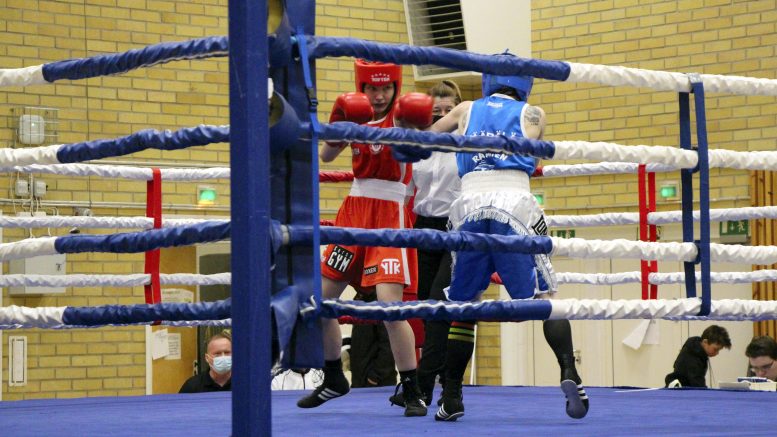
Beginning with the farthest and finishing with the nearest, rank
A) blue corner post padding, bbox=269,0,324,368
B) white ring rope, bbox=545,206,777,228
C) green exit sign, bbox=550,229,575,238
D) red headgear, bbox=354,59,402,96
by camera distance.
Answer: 1. green exit sign, bbox=550,229,575,238
2. white ring rope, bbox=545,206,777,228
3. red headgear, bbox=354,59,402,96
4. blue corner post padding, bbox=269,0,324,368

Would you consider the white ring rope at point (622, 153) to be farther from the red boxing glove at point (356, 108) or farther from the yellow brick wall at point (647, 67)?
the yellow brick wall at point (647, 67)

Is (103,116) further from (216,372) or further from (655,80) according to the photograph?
(655,80)

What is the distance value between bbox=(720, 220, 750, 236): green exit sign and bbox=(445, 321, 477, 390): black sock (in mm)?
5277

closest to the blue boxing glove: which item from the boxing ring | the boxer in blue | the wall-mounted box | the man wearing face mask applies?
the boxing ring

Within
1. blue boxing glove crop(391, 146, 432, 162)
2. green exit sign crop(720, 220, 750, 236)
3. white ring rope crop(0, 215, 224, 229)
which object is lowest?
green exit sign crop(720, 220, 750, 236)

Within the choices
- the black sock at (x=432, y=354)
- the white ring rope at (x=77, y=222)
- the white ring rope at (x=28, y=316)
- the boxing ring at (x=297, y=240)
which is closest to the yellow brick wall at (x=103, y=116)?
the white ring rope at (x=77, y=222)

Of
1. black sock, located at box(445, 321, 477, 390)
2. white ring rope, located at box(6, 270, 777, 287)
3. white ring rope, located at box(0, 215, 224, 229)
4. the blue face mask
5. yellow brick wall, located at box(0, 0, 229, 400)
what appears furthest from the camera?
yellow brick wall, located at box(0, 0, 229, 400)

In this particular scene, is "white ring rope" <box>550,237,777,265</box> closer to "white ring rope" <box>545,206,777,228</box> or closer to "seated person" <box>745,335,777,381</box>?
"white ring rope" <box>545,206,777,228</box>

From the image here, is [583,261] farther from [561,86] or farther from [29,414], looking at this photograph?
[29,414]

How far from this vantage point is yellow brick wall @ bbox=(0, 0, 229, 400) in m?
7.11

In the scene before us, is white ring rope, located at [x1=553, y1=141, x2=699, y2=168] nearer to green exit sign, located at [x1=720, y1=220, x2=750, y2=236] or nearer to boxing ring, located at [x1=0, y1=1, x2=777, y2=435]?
boxing ring, located at [x1=0, y1=1, x2=777, y2=435]

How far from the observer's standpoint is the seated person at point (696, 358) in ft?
21.8

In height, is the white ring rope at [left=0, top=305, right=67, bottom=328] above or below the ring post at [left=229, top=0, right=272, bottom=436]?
below

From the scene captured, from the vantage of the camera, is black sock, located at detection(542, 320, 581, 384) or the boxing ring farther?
black sock, located at detection(542, 320, 581, 384)
